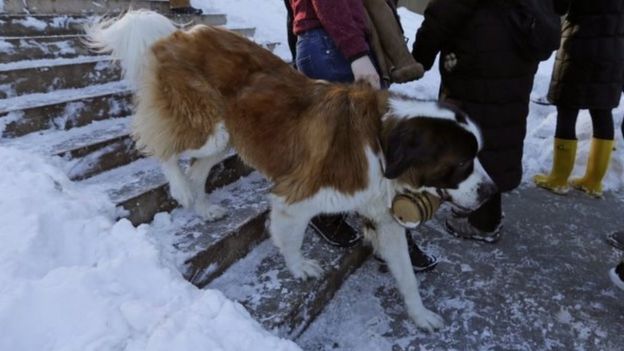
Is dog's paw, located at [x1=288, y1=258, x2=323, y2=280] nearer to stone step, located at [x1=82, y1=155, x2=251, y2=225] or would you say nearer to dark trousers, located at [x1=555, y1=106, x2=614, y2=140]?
stone step, located at [x1=82, y1=155, x2=251, y2=225]

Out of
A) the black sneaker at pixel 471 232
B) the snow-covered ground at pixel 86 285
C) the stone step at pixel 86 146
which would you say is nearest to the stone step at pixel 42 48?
the stone step at pixel 86 146

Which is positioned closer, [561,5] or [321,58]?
[321,58]

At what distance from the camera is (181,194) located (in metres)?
3.03

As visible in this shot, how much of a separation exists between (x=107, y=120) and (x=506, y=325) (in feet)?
10.8

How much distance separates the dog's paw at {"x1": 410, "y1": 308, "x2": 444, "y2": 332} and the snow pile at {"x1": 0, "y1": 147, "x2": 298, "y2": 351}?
3.21 ft

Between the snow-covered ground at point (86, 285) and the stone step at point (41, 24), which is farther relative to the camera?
the stone step at point (41, 24)

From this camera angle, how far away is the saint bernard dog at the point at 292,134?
2.33 metres

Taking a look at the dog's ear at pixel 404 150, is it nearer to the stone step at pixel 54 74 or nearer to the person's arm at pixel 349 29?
the person's arm at pixel 349 29

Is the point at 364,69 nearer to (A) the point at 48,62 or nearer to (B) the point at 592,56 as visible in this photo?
(B) the point at 592,56

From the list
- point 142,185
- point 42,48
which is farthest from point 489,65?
point 42,48

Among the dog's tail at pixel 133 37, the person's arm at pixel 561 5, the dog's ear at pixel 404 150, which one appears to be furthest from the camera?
the person's arm at pixel 561 5

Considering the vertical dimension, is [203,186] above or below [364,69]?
below

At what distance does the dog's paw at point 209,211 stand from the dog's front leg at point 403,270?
3.31 feet

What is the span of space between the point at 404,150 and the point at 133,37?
6.40ft
